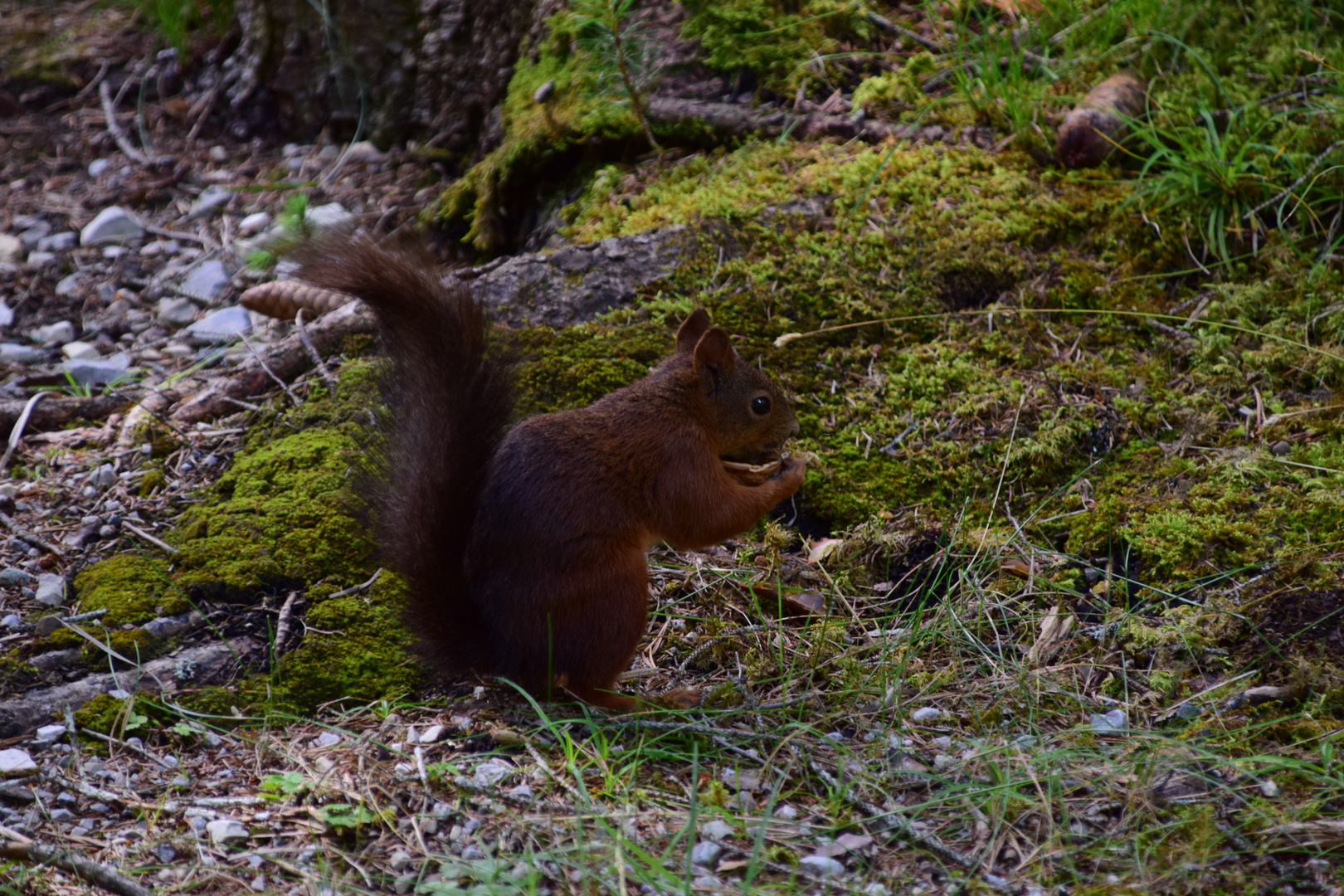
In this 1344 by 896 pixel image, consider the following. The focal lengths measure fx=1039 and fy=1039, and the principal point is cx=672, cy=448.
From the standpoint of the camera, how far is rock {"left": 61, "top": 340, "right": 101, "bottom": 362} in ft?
13.8

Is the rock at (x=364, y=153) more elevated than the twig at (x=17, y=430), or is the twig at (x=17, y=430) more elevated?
the rock at (x=364, y=153)

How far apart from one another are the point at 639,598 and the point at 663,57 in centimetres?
308

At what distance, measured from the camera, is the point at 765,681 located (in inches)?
102

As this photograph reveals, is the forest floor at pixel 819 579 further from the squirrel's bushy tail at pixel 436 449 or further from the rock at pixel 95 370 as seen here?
the squirrel's bushy tail at pixel 436 449

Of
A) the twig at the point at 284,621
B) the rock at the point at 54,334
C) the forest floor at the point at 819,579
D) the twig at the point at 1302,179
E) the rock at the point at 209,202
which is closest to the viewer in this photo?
the forest floor at the point at 819,579

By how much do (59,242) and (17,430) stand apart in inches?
75.2

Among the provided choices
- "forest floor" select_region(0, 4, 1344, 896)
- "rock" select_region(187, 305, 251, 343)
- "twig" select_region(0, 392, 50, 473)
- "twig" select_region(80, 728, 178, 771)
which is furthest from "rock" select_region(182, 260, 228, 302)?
"twig" select_region(80, 728, 178, 771)

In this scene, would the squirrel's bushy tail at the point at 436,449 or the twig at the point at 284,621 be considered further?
the twig at the point at 284,621

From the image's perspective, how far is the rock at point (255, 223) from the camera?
4.97 meters

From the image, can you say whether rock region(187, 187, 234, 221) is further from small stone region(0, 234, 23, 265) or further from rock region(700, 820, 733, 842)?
rock region(700, 820, 733, 842)

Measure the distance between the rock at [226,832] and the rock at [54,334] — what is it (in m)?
3.12

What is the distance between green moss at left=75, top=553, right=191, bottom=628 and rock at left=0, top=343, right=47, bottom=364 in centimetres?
177

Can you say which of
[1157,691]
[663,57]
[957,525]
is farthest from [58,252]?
[1157,691]

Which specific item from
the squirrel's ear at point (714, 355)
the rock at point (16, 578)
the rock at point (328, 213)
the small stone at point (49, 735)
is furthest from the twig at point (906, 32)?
the small stone at point (49, 735)
